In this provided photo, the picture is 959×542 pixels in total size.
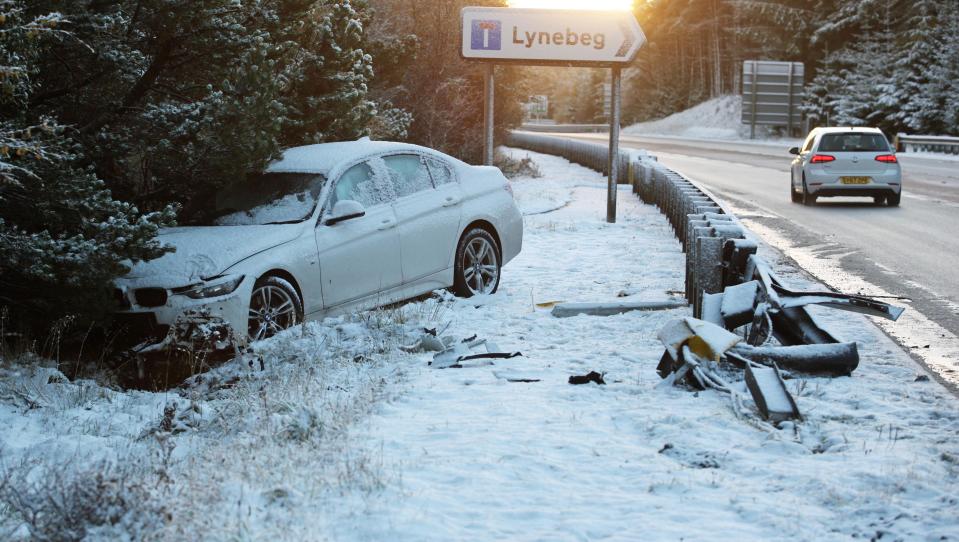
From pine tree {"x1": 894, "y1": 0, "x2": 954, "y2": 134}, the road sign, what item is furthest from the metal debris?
the road sign

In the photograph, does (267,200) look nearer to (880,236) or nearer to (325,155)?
(325,155)

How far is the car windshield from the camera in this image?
27.7 feet

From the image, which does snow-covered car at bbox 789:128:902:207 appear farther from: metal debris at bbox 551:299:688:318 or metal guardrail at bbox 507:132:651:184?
metal debris at bbox 551:299:688:318

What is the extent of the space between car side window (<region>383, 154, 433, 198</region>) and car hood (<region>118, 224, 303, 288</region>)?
141 centimetres

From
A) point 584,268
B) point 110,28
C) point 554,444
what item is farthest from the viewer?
point 584,268

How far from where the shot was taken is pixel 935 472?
4.91 meters

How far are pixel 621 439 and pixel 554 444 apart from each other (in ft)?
1.21

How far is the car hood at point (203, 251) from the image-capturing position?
734 cm

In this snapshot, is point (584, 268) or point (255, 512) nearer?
point (255, 512)

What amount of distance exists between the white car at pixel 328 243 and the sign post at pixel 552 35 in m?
5.80

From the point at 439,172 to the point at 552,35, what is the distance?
6.71 m

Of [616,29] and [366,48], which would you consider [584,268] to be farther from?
[366,48]

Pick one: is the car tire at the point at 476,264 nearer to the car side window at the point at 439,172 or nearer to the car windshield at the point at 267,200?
the car side window at the point at 439,172

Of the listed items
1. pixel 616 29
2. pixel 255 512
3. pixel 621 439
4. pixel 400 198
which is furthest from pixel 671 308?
pixel 616 29
